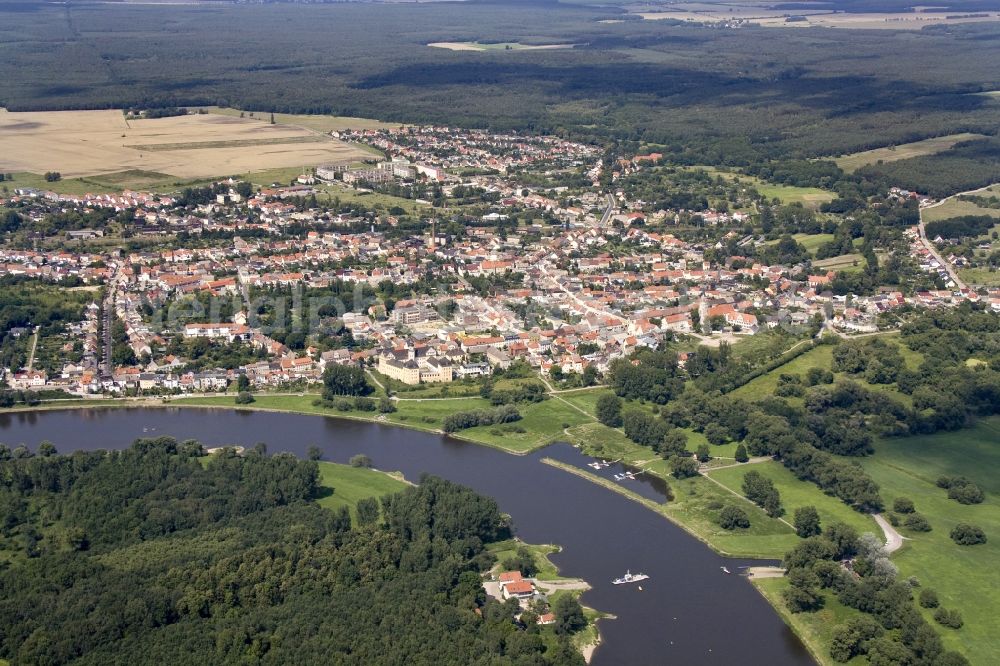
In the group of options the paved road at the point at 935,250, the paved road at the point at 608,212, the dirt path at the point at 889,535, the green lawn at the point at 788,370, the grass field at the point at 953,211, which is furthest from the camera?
the paved road at the point at 608,212

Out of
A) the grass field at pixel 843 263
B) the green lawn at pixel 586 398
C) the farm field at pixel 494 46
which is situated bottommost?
the green lawn at pixel 586 398

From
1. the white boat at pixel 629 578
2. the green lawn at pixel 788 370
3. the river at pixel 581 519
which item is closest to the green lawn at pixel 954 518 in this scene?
the river at pixel 581 519

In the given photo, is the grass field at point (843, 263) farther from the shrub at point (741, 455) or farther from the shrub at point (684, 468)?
the shrub at point (684, 468)

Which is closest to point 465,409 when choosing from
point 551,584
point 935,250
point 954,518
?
point 551,584

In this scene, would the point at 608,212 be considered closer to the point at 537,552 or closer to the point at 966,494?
the point at 966,494

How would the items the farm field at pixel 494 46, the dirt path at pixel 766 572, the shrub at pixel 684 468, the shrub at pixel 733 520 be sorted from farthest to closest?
the farm field at pixel 494 46
the shrub at pixel 684 468
the shrub at pixel 733 520
the dirt path at pixel 766 572

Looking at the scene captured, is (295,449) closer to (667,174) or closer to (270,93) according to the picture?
(667,174)
